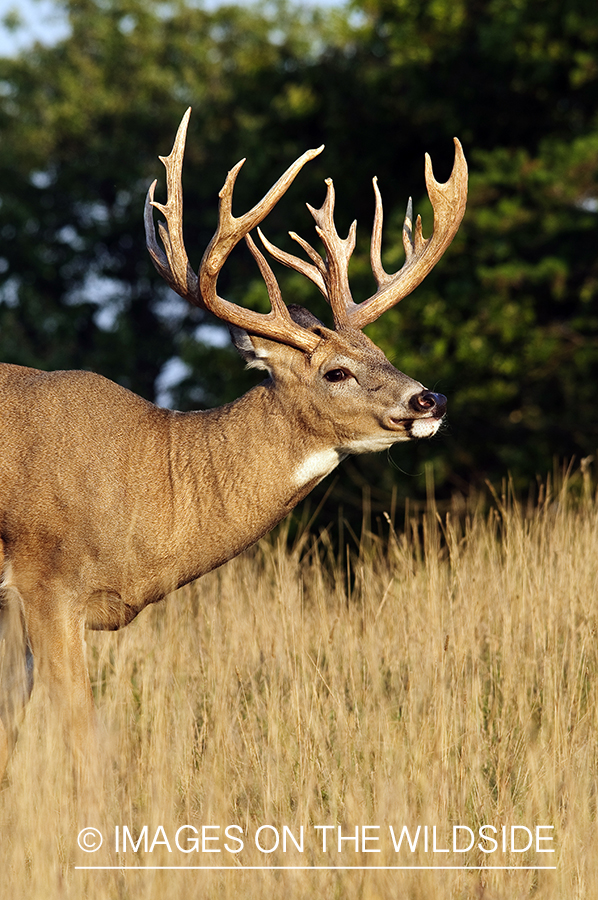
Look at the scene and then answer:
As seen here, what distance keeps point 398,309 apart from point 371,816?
9.08 metres

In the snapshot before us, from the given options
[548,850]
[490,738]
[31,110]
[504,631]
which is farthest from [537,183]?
[31,110]

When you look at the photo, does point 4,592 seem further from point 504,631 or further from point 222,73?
point 222,73

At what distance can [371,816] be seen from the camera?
3.89 m

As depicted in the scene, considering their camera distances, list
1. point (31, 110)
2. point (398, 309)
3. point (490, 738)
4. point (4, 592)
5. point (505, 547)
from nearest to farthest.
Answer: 1. point (490, 738)
2. point (4, 592)
3. point (505, 547)
4. point (398, 309)
5. point (31, 110)

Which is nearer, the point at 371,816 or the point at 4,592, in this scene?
the point at 371,816

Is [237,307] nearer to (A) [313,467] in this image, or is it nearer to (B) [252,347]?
(B) [252,347]

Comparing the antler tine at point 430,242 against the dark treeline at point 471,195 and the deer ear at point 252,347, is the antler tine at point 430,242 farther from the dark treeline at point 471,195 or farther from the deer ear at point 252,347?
the dark treeline at point 471,195

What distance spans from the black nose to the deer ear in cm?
74

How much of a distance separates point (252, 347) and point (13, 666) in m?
1.82

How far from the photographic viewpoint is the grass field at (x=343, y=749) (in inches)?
139

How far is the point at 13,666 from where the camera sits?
5.01 meters

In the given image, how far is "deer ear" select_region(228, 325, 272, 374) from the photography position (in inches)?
209

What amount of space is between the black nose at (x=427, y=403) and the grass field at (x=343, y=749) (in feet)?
→ 3.29

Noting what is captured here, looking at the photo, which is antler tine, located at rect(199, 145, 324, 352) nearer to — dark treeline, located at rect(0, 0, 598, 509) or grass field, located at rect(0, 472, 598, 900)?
grass field, located at rect(0, 472, 598, 900)
